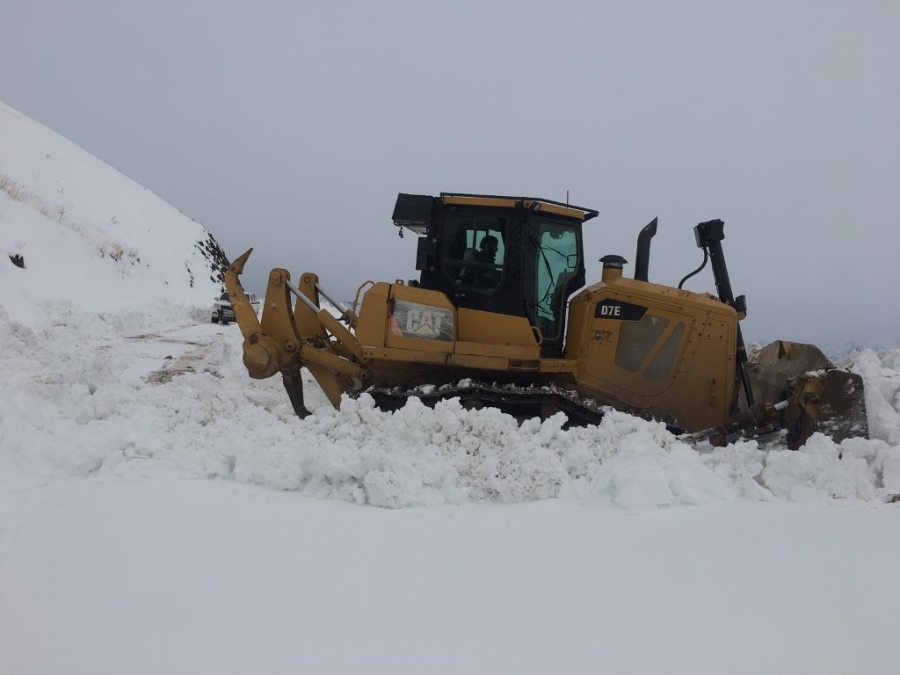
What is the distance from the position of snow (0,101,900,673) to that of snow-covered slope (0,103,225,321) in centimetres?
971

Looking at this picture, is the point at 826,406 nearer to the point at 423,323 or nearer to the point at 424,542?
the point at 423,323

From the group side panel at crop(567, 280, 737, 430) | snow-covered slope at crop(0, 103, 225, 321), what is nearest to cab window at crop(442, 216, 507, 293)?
side panel at crop(567, 280, 737, 430)

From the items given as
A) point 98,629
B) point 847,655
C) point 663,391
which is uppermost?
point 663,391

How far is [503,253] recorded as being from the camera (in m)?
6.12

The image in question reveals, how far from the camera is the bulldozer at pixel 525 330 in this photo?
19.7 feet

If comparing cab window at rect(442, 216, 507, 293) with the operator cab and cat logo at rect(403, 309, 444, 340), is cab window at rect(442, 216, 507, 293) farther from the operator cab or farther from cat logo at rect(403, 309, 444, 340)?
cat logo at rect(403, 309, 444, 340)

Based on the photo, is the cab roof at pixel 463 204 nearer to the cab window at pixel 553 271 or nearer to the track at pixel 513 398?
the cab window at pixel 553 271

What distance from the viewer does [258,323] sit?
637 centimetres

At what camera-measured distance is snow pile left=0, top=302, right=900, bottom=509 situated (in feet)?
11.8

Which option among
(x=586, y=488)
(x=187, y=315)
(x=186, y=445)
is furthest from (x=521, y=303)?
(x=187, y=315)

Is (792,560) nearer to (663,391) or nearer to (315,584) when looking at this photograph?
(315,584)

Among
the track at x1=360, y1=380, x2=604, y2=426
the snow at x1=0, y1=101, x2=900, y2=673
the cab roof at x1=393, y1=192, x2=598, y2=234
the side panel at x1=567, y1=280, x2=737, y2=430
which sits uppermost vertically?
the cab roof at x1=393, y1=192, x2=598, y2=234

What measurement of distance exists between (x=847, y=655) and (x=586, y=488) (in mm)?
1713

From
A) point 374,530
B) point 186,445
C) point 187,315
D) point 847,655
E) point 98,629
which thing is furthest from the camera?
point 187,315
